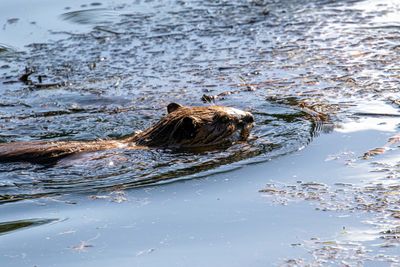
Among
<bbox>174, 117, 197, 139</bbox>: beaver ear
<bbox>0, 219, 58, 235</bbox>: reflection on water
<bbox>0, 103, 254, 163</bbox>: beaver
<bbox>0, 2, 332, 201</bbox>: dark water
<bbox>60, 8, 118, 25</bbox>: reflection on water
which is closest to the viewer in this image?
<bbox>0, 219, 58, 235</bbox>: reflection on water

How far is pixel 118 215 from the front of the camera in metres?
6.32

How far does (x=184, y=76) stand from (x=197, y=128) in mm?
1727

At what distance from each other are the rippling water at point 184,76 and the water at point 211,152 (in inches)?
0.9

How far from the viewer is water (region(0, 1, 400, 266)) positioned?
571 centimetres

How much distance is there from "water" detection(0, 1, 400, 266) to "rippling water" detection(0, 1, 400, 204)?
2 cm

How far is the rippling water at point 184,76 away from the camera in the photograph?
7.67m

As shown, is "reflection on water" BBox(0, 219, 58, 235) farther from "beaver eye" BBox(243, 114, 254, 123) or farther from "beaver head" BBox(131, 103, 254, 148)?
"beaver eye" BBox(243, 114, 254, 123)

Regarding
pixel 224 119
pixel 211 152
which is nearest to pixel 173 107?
pixel 224 119

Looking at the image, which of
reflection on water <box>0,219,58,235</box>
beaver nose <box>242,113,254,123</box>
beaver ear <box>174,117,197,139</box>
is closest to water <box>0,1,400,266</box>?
reflection on water <box>0,219,58,235</box>

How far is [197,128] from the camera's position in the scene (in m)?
8.31

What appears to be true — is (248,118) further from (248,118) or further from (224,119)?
(224,119)

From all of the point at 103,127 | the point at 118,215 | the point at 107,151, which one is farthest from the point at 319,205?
the point at 103,127

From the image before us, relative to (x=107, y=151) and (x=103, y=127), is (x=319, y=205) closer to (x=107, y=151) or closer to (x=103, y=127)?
(x=107, y=151)

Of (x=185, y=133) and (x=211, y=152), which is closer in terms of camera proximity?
(x=211, y=152)
